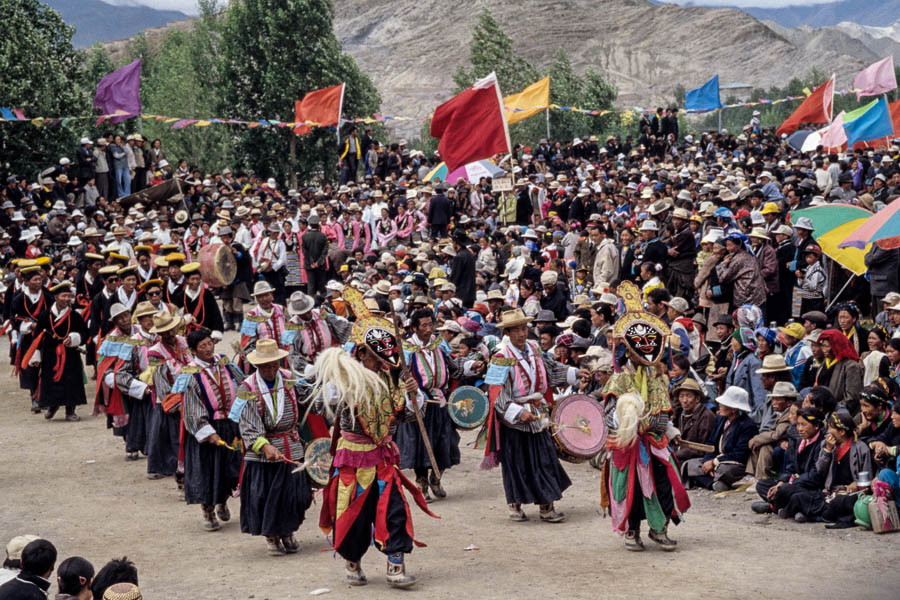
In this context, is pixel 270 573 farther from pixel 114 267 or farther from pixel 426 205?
pixel 426 205

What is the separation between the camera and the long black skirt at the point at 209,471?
33.2 ft

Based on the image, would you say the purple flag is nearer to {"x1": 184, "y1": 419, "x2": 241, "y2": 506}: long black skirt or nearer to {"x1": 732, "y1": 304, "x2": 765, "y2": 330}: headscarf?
{"x1": 732, "y1": 304, "x2": 765, "y2": 330}: headscarf

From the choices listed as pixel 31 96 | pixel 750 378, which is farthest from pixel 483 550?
pixel 31 96

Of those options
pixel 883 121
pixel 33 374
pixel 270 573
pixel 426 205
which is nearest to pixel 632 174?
pixel 426 205

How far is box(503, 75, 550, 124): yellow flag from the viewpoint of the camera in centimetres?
2756

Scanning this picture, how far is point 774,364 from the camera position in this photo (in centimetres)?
1121

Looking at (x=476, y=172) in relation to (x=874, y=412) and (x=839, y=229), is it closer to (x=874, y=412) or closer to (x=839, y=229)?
(x=839, y=229)

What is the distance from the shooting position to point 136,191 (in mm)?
29375

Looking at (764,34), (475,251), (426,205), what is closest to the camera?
(475,251)

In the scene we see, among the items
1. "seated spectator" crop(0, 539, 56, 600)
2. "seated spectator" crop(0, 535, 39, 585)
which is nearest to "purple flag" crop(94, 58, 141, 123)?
"seated spectator" crop(0, 535, 39, 585)

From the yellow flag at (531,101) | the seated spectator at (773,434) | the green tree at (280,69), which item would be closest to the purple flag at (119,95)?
the yellow flag at (531,101)

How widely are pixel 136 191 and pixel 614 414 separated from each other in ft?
73.7

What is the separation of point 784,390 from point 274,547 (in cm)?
481

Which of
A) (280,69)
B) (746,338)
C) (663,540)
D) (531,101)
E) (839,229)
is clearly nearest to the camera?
(663,540)
